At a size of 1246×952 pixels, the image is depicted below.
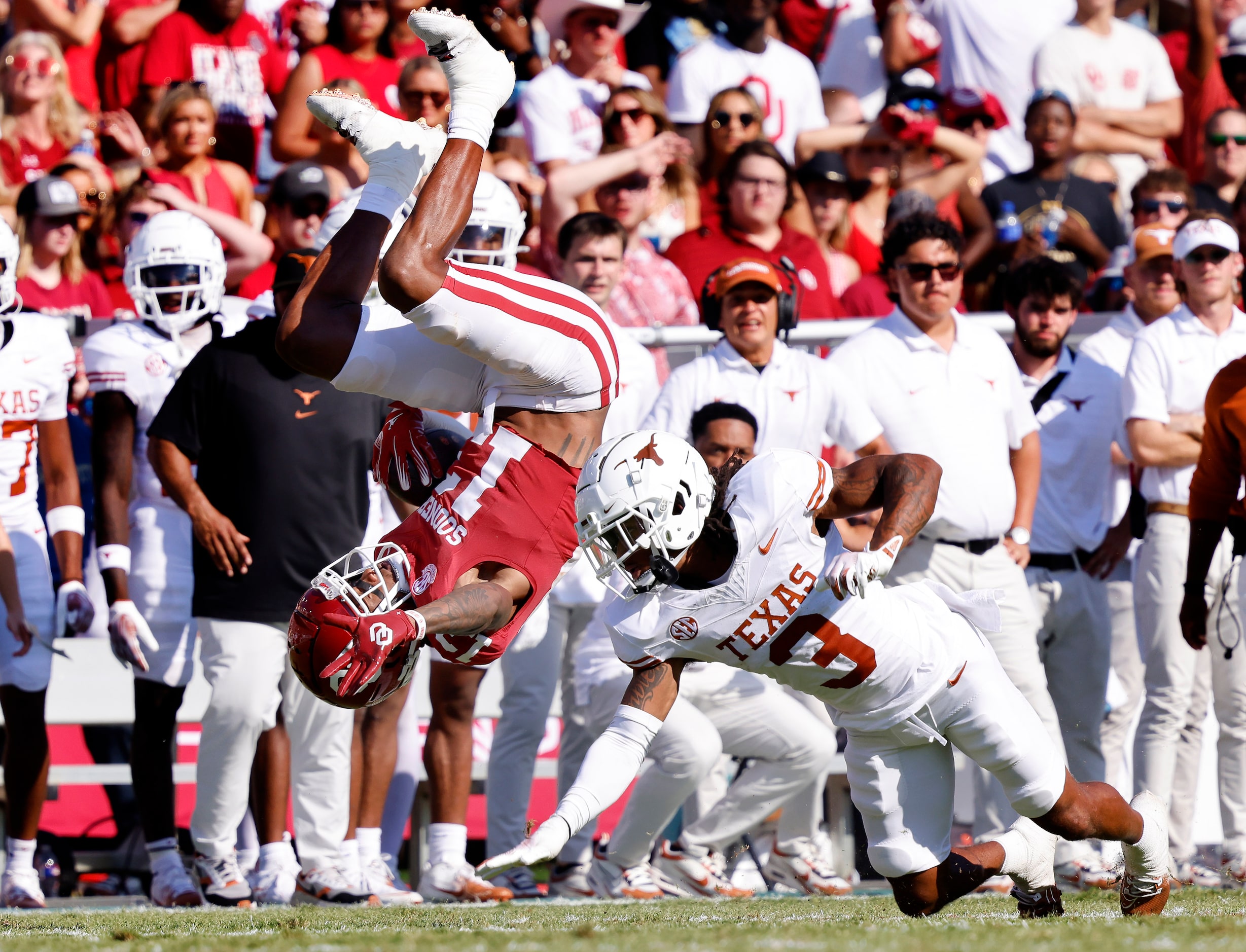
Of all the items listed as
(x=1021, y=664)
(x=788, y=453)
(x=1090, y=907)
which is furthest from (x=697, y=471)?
(x=1021, y=664)

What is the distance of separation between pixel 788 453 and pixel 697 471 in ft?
1.08

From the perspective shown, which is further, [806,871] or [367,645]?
[806,871]

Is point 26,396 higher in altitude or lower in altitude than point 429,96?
lower

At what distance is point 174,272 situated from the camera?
641cm

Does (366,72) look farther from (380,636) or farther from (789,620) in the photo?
(789,620)

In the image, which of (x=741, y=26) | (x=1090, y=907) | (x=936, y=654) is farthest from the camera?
(x=741, y=26)

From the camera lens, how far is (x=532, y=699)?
6266mm

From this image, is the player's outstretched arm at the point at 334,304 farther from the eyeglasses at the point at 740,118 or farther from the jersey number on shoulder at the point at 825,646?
the eyeglasses at the point at 740,118

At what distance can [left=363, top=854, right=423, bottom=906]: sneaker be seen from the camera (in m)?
5.84

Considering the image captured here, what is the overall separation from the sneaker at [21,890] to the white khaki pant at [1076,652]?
396cm

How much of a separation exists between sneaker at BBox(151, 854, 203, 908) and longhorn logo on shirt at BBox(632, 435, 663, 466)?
2.81 metres

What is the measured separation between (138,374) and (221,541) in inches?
34.3

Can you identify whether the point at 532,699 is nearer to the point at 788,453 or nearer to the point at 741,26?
the point at 788,453

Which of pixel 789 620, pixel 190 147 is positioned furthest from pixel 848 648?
pixel 190 147
